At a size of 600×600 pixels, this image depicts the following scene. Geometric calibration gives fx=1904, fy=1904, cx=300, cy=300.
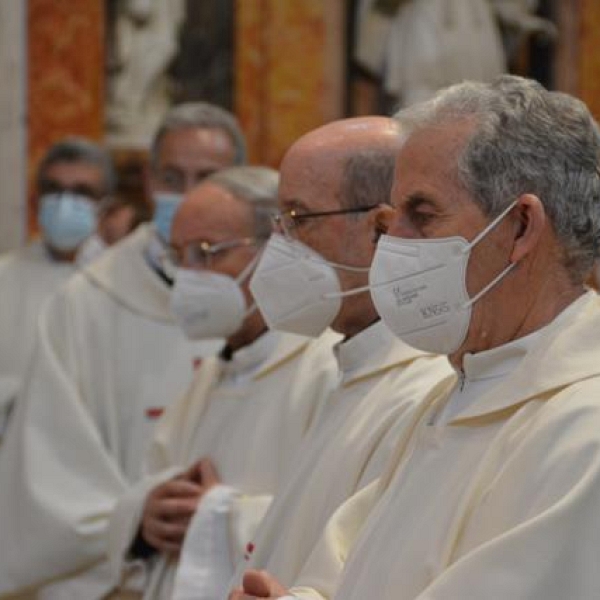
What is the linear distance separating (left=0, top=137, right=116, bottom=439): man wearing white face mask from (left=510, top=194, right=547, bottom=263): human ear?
438 centimetres

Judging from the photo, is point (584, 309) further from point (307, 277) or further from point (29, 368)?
point (29, 368)

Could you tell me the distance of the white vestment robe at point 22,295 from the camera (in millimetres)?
7289

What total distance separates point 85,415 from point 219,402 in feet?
3.67

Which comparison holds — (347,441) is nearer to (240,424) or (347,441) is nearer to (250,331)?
(240,424)

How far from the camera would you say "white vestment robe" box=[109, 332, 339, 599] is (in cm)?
459

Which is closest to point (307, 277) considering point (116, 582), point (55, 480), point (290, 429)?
point (290, 429)

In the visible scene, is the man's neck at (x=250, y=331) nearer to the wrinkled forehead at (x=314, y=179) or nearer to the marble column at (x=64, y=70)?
the wrinkled forehead at (x=314, y=179)

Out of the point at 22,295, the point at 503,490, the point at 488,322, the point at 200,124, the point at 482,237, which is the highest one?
the point at 482,237

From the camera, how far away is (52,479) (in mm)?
5953

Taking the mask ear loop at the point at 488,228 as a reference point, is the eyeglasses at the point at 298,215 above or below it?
below

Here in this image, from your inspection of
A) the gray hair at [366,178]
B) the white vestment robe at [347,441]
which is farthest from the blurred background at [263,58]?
the white vestment robe at [347,441]

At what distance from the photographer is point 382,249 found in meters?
3.17

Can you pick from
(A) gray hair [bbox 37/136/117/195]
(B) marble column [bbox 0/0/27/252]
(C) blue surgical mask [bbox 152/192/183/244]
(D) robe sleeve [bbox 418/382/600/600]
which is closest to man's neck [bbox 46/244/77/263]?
(A) gray hair [bbox 37/136/117/195]

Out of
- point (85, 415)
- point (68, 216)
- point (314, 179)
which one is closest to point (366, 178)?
point (314, 179)
